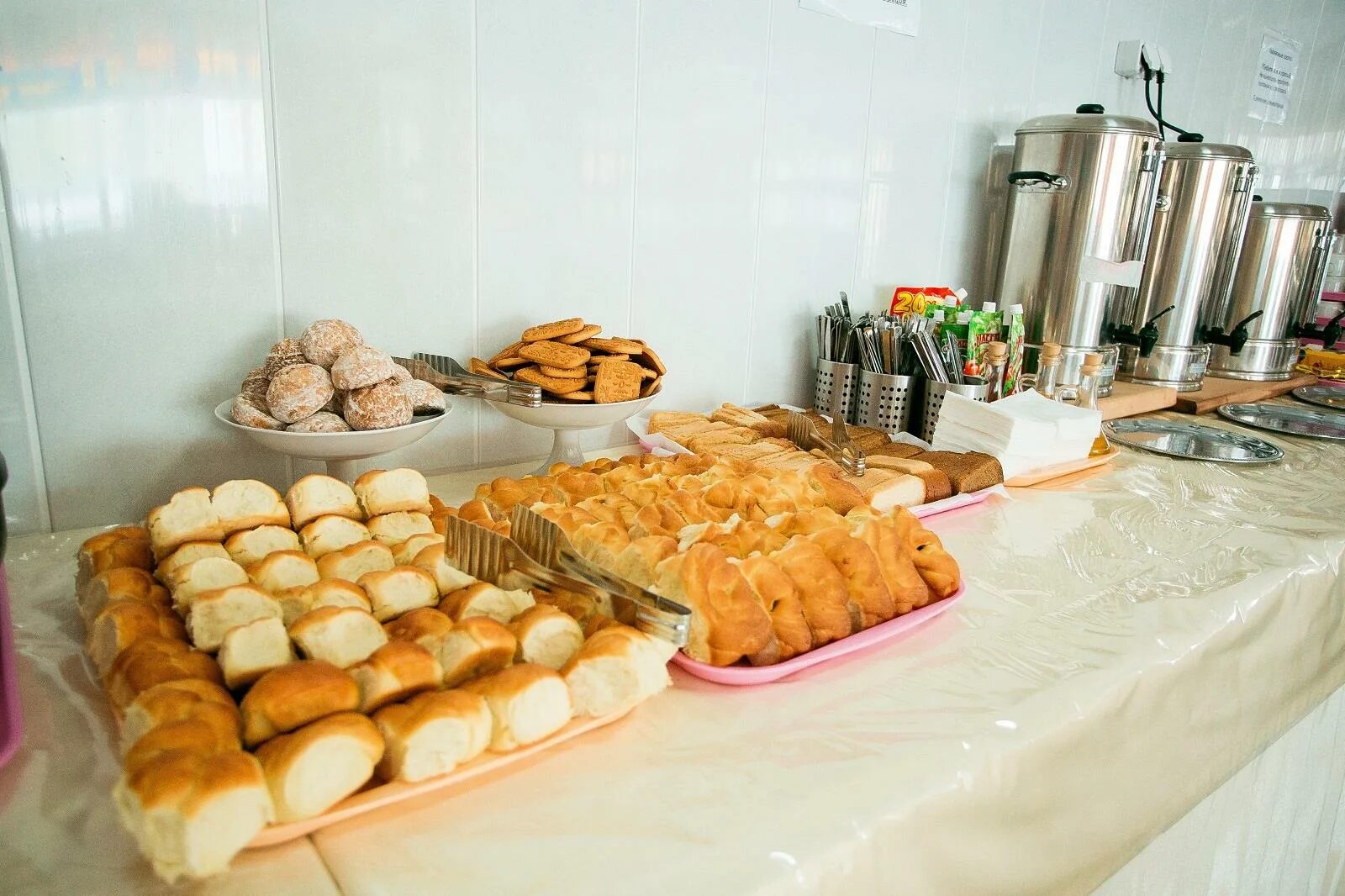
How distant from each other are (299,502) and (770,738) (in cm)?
57

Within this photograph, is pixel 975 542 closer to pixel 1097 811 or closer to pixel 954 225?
pixel 1097 811

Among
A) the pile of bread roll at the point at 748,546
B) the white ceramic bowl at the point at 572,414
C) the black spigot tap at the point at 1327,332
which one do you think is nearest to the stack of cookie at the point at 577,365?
the white ceramic bowl at the point at 572,414

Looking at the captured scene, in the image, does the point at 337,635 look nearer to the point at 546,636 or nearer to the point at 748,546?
the point at 546,636

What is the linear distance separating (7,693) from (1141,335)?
2424mm

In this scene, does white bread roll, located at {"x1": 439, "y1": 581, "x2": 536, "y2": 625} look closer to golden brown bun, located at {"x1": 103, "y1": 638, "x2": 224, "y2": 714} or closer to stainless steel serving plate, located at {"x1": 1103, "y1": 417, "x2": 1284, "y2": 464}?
golden brown bun, located at {"x1": 103, "y1": 638, "x2": 224, "y2": 714}

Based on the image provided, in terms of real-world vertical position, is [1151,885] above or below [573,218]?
→ below

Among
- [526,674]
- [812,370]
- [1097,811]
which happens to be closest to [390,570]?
[526,674]

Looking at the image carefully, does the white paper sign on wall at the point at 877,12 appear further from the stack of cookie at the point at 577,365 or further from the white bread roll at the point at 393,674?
the white bread roll at the point at 393,674

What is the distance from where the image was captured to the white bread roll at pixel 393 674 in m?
0.61

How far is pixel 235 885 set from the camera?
0.52m

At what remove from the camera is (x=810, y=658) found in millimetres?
803

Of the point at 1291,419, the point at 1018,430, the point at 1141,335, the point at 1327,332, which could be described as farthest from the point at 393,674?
the point at 1327,332

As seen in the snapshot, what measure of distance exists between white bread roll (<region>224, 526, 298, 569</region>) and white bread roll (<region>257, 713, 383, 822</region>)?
311 millimetres

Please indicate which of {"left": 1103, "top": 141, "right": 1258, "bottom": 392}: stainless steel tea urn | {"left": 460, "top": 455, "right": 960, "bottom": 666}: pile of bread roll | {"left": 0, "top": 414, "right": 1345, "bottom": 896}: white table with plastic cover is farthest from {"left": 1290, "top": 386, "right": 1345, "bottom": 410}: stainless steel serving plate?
→ {"left": 460, "top": 455, "right": 960, "bottom": 666}: pile of bread roll
